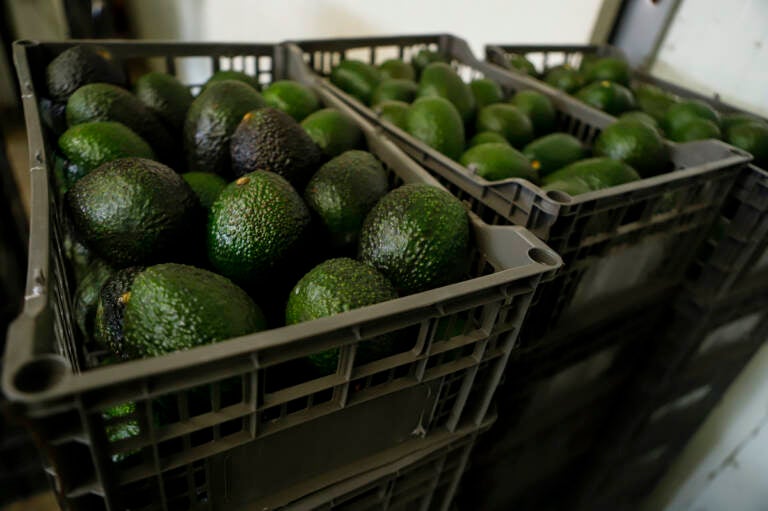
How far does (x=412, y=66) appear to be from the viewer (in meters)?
1.58

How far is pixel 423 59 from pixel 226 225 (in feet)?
3.53

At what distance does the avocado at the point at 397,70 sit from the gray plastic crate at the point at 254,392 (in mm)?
859

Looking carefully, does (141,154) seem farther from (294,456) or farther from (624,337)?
(624,337)

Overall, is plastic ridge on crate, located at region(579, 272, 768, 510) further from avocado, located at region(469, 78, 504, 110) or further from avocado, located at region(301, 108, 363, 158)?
avocado, located at region(301, 108, 363, 158)

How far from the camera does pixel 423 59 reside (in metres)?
1.59

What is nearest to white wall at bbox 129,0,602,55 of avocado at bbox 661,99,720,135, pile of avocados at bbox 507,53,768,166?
pile of avocados at bbox 507,53,768,166

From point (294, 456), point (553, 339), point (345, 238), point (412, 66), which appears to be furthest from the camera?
point (412, 66)

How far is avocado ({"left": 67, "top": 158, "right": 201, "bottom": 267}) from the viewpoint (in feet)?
2.37

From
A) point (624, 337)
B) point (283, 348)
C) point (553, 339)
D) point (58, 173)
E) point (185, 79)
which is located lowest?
point (185, 79)

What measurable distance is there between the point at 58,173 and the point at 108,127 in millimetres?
160

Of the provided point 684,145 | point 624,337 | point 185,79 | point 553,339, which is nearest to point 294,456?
point 553,339

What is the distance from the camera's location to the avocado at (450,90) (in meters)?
1.27

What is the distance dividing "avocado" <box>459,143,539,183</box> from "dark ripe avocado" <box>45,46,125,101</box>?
756mm

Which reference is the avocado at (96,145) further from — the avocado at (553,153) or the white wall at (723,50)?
the white wall at (723,50)
